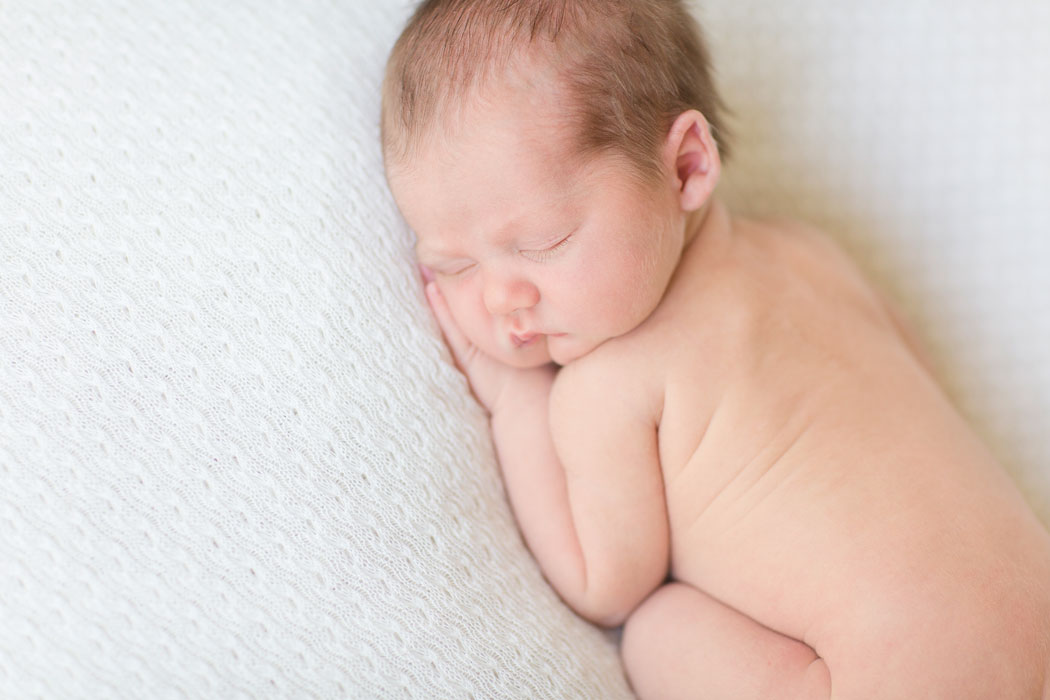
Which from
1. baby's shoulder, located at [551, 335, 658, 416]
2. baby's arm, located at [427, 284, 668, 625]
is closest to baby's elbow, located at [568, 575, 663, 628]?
baby's arm, located at [427, 284, 668, 625]

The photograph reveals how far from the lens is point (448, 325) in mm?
1055

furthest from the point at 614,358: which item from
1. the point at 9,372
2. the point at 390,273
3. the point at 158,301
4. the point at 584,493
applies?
the point at 9,372

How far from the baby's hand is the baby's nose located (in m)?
0.11

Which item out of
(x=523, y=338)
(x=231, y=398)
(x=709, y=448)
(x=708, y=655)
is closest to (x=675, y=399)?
(x=709, y=448)

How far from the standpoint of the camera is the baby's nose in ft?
3.13

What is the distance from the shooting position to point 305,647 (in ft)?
2.78

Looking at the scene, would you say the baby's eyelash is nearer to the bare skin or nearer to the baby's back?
the bare skin

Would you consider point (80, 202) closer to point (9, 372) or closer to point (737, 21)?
point (9, 372)

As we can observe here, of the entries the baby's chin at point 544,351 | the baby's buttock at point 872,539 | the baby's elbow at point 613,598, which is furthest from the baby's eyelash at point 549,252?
the baby's elbow at point 613,598

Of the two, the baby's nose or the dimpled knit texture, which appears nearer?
the dimpled knit texture

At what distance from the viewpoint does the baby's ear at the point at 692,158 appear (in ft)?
3.17

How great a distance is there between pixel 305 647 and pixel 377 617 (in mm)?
76

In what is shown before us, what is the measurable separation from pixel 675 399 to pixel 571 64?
15.7 inches

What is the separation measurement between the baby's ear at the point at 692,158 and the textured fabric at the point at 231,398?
34 centimetres
